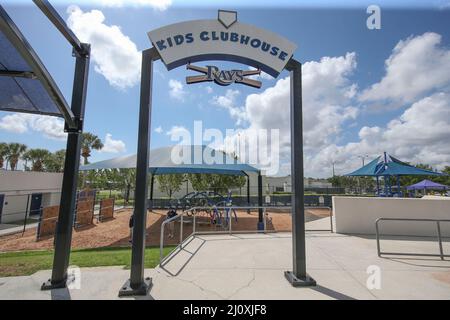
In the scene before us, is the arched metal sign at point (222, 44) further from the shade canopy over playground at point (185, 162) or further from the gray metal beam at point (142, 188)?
the shade canopy over playground at point (185, 162)

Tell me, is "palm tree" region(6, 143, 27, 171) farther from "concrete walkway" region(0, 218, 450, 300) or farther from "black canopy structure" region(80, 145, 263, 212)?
"concrete walkway" region(0, 218, 450, 300)

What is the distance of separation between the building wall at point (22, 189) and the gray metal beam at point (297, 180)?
19.2 metres

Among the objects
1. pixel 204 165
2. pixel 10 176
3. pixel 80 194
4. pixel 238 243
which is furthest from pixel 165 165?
pixel 10 176

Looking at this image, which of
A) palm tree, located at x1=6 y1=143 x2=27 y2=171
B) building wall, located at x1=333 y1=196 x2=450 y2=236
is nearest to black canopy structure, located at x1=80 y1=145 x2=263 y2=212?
building wall, located at x1=333 y1=196 x2=450 y2=236

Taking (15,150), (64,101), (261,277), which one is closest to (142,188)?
(64,101)

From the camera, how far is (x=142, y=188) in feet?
11.8

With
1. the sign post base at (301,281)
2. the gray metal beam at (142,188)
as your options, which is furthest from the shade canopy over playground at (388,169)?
the gray metal beam at (142,188)

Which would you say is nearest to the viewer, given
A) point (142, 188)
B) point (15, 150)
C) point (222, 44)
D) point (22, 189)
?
point (142, 188)

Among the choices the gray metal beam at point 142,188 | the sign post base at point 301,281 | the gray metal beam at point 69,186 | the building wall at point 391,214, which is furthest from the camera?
the building wall at point 391,214

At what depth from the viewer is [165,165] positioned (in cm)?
1350

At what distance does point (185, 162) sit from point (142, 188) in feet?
35.2

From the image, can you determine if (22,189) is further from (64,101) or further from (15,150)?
(15,150)

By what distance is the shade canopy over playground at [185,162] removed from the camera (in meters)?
13.8
